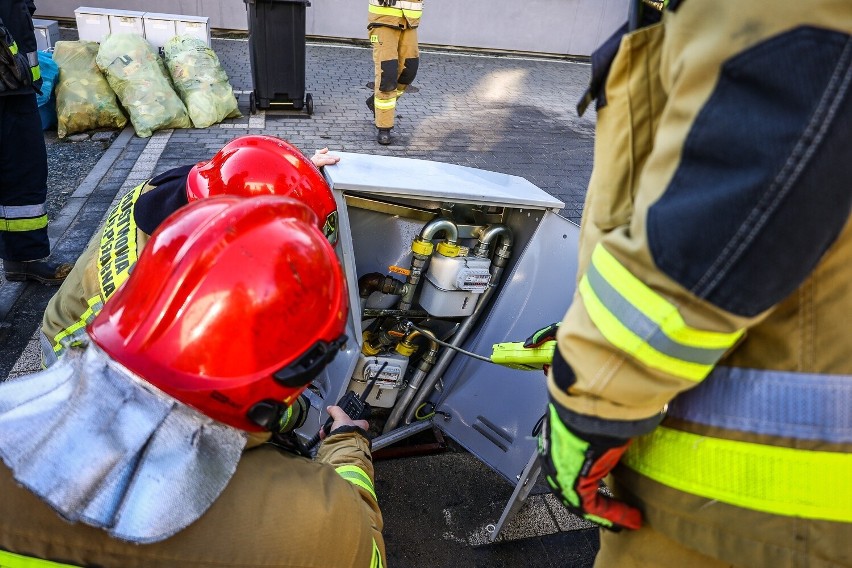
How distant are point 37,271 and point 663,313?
3.86 metres

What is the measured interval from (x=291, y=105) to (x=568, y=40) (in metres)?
6.43

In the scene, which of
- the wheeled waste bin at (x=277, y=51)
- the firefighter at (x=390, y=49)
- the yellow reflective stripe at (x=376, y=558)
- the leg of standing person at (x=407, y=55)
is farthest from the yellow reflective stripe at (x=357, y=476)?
the wheeled waste bin at (x=277, y=51)

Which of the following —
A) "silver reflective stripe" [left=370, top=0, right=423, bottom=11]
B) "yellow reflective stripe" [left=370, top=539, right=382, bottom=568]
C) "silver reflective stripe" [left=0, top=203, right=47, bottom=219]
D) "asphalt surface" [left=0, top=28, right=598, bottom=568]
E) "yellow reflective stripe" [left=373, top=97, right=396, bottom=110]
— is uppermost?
"yellow reflective stripe" [left=370, top=539, right=382, bottom=568]

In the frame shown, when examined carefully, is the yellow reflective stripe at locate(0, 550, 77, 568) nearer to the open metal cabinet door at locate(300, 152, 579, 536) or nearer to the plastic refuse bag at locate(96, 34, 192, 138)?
the open metal cabinet door at locate(300, 152, 579, 536)

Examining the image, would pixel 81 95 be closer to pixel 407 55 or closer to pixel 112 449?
pixel 407 55

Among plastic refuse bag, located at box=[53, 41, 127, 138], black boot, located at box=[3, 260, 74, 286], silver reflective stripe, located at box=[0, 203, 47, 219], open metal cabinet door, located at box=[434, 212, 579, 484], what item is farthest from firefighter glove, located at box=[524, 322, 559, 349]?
plastic refuse bag, located at box=[53, 41, 127, 138]

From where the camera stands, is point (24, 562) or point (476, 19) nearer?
point (24, 562)

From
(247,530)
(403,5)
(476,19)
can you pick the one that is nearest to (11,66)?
(247,530)

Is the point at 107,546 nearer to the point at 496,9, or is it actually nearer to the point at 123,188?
the point at 123,188

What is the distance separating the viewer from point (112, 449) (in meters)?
1.02

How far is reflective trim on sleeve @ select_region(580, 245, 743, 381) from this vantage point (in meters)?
0.99

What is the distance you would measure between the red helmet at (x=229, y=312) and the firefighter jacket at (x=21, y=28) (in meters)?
2.96

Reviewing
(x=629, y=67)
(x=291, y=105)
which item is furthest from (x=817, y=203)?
(x=291, y=105)

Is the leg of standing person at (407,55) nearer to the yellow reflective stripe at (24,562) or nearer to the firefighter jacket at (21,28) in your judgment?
the firefighter jacket at (21,28)
